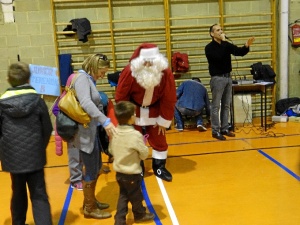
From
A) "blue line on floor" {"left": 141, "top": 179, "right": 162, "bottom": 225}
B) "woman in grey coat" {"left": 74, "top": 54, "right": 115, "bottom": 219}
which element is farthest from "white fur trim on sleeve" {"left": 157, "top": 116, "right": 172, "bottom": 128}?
"woman in grey coat" {"left": 74, "top": 54, "right": 115, "bottom": 219}

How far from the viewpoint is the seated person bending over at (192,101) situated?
6.13 metres

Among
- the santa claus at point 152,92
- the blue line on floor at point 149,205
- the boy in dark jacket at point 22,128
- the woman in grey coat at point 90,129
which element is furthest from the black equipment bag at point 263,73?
the boy in dark jacket at point 22,128

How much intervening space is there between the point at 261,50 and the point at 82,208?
188 inches

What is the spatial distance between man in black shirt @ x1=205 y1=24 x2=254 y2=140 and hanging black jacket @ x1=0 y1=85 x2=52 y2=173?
3324 mm

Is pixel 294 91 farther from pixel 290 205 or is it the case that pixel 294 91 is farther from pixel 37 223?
pixel 37 223

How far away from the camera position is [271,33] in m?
6.62

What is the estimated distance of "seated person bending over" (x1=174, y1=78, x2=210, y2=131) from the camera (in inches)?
241

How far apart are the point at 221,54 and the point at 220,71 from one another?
25 cm

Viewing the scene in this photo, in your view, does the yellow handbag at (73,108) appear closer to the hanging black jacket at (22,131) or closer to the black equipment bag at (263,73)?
the hanging black jacket at (22,131)

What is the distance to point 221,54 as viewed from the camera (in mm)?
5234

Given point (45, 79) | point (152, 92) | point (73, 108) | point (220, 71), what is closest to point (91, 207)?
point (73, 108)

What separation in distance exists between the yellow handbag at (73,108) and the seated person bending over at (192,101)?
3.37 meters

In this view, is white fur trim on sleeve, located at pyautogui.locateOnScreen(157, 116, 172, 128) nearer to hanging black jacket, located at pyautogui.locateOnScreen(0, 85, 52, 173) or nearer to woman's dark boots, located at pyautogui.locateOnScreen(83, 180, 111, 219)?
woman's dark boots, located at pyautogui.locateOnScreen(83, 180, 111, 219)

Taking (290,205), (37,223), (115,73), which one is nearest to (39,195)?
(37,223)
